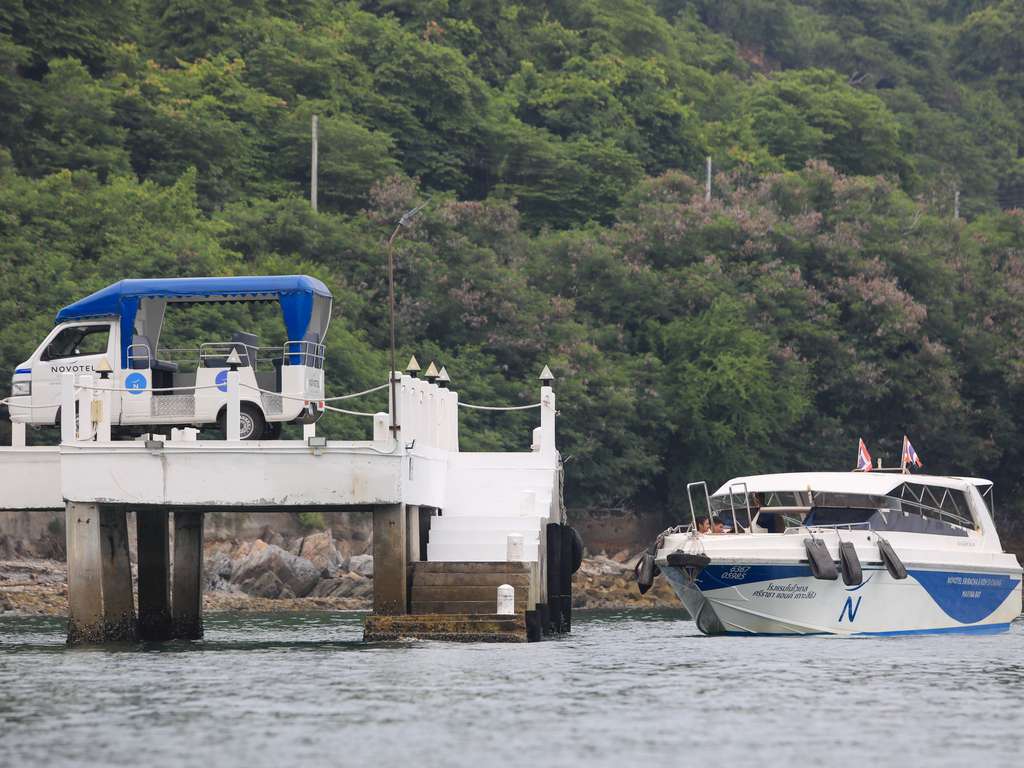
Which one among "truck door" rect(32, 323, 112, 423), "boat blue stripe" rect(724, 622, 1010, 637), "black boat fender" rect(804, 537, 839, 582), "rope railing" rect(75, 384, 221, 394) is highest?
"truck door" rect(32, 323, 112, 423)

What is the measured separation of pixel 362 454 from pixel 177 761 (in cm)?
1091

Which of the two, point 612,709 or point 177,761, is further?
point 612,709

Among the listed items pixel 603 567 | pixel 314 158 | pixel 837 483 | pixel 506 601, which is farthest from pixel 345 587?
pixel 506 601

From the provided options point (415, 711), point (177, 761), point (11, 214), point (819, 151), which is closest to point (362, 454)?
point (415, 711)

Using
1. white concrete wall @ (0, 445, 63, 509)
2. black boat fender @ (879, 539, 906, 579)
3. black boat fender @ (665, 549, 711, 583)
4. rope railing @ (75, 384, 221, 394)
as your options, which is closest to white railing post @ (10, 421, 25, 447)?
white concrete wall @ (0, 445, 63, 509)

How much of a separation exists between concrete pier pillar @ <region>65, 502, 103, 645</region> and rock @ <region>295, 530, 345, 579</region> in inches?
1037

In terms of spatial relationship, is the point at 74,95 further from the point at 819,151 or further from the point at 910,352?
the point at 819,151

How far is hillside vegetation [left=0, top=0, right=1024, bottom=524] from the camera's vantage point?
225 ft

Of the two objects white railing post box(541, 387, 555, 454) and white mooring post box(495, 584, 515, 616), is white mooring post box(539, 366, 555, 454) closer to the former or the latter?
white railing post box(541, 387, 555, 454)

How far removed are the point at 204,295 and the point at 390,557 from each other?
6522mm

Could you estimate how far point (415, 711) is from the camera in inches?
981

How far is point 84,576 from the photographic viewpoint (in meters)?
31.7

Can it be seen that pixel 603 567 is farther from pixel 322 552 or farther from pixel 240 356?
pixel 240 356

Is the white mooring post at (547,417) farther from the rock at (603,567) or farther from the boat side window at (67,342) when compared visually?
the rock at (603,567)
